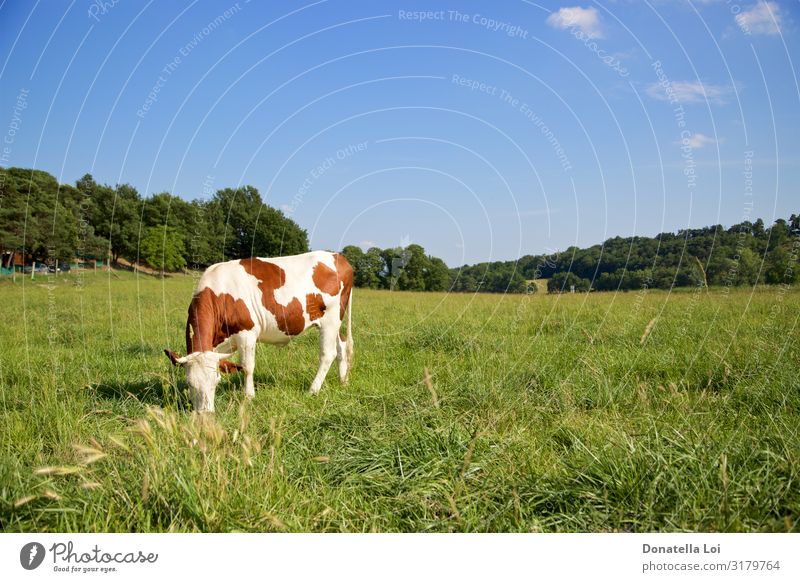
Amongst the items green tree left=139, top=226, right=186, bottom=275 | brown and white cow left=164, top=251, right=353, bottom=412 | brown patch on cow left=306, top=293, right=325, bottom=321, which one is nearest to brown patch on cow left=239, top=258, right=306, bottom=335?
brown and white cow left=164, top=251, right=353, bottom=412

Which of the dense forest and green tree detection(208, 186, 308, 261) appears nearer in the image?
the dense forest

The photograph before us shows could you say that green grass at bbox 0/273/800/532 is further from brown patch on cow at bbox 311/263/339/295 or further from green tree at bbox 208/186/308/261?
green tree at bbox 208/186/308/261

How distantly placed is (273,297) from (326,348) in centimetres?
114

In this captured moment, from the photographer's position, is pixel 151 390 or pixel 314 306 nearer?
pixel 151 390

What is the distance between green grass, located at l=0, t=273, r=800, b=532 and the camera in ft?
9.40

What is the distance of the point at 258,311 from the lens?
22.3 ft

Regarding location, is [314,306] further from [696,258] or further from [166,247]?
[166,247]

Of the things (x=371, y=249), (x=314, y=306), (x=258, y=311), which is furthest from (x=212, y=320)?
(x=371, y=249)

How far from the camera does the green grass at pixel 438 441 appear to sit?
9.40 ft

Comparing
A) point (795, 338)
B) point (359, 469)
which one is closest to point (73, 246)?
point (359, 469)

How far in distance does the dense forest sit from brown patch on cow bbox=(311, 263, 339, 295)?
160cm
